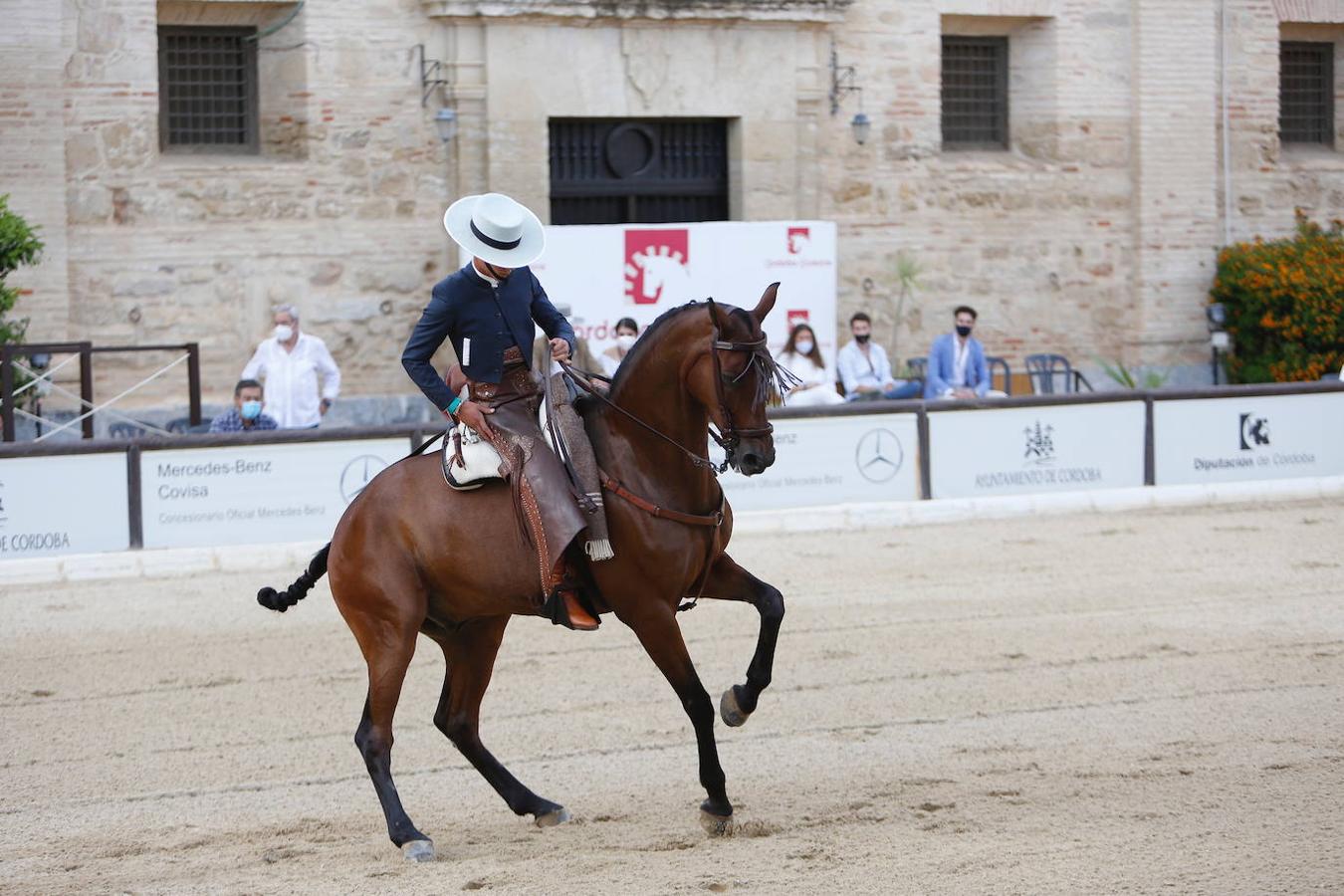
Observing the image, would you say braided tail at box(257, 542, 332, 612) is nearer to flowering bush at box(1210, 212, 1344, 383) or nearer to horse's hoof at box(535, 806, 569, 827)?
horse's hoof at box(535, 806, 569, 827)

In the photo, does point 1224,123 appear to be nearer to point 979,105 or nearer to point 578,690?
point 979,105

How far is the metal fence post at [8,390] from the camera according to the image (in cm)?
1548

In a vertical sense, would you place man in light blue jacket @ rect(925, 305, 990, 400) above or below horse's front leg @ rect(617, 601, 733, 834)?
above

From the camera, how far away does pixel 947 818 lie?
295 inches

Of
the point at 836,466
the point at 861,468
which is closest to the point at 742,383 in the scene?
the point at 836,466

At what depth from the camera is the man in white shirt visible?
672 inches

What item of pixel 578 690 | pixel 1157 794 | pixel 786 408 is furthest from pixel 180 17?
pixel 1157 794

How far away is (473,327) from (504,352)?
175 millimetres

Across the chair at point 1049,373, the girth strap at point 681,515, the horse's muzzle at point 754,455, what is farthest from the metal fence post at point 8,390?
the chair at point 1049,373

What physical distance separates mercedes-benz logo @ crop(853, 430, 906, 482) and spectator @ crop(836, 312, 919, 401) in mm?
2934

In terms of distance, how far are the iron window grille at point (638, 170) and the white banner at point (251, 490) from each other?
7.35 metres

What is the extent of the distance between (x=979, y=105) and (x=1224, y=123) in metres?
3.21

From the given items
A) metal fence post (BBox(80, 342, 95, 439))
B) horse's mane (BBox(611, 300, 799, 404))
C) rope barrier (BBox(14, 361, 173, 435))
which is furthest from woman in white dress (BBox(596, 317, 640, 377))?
horse's mane (BBox(611, 300, 799, 404))

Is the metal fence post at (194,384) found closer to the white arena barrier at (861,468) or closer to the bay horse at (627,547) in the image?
the white arena barrier at (861,468)
